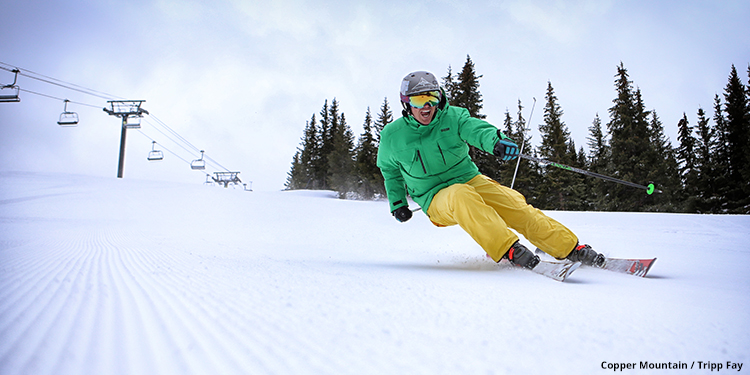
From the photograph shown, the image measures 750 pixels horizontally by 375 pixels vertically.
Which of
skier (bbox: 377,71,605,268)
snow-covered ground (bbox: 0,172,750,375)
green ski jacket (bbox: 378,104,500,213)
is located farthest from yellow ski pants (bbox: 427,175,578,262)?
snow-covered ground (bbox: 0,172,750,375)

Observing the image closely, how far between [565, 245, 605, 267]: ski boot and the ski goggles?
159 centimetres

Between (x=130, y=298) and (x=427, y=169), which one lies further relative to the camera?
(x=427, y=169)

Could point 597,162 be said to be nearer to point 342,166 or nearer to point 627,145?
point 627,145

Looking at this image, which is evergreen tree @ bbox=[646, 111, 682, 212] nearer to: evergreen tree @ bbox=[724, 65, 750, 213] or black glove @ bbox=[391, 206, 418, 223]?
evergreen tree @ bbox=[724, 65, 750, 213]

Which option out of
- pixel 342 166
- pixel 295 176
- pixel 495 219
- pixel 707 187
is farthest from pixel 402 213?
pixel 295 176

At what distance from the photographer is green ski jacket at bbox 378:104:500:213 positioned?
2809mm

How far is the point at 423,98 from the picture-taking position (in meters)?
2.76

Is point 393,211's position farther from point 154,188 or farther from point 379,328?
point 154,188

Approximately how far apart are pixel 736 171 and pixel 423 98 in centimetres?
2813

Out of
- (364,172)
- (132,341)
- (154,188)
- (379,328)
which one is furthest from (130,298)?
(364,172)

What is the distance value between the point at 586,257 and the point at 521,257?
2.17ft

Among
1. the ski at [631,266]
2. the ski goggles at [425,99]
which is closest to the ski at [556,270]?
the ski at [631,266]

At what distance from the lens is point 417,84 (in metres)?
2.83

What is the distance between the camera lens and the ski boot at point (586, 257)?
2.37m
